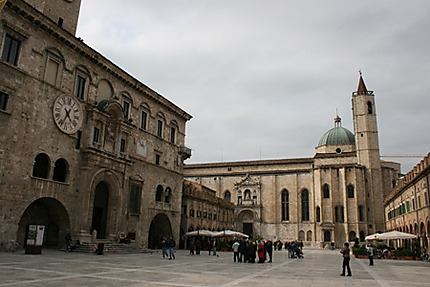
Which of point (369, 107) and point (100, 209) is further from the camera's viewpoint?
point (369, 107)

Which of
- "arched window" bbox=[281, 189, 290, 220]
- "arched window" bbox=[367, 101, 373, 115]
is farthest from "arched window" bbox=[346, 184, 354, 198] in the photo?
"arched window" bbox=[367, 101, 373, 115]

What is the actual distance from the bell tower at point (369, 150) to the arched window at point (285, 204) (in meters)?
13.9

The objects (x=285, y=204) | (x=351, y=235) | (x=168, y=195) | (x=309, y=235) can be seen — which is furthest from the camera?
(x=285, y=204)

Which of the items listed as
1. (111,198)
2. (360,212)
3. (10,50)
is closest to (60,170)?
(111,198)

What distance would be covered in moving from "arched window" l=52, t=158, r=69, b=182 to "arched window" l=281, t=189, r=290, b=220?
48686 mm

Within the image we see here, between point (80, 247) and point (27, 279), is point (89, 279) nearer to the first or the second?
point (27, 279)

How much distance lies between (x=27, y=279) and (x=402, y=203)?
41.6 meters

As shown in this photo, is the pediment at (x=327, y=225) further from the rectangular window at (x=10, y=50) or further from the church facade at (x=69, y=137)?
the rectangular window at (x=10, y=50)

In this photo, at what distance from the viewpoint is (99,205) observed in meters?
28.1

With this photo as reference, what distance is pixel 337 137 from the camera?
233ft

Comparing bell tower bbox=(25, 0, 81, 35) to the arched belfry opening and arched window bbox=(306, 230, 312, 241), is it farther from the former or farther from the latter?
arched window bbox=(306, 230, 312, 241)

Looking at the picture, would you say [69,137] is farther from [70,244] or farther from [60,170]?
[70,244]

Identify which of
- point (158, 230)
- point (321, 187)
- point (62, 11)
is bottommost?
point (158, 230)

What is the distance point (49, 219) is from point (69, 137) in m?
6.17
